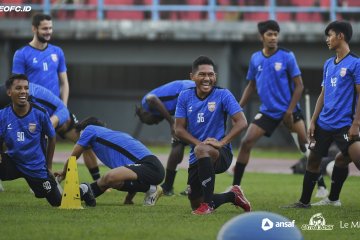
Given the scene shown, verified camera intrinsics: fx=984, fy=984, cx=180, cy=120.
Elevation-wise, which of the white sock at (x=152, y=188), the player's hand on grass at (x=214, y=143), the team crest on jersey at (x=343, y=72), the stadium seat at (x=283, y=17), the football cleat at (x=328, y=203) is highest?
the team crest on jersey at (x=343, y=72)

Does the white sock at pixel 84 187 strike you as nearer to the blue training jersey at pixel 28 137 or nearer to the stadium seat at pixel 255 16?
the blue training jersey at pixel 28 137

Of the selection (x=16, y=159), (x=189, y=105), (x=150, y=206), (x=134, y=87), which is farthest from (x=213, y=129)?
(x=134, y=87)

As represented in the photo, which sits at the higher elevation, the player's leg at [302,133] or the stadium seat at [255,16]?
the stadium seat at [255,16]

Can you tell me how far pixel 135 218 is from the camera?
34.6 ft

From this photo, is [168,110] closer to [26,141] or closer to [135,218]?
[26,141]

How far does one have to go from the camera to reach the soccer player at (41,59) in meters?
14.8

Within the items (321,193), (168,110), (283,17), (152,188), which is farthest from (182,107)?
(283,17)

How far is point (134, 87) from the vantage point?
101 feet

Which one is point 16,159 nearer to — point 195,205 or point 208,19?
point 195,205

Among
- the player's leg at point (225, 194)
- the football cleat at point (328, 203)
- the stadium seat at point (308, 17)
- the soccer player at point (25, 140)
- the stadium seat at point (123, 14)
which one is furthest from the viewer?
the stadium seat at point (123, 14)

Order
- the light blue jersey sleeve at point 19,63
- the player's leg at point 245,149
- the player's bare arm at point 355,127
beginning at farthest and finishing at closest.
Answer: the light blue jersey sleeve at point 19,63 < the player's leg at point 245,149 < the player's bare arm at point 355,127

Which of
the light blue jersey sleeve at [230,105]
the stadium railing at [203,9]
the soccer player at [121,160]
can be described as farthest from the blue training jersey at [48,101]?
the stadium railing at [203,9]

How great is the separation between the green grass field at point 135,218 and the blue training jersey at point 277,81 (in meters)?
1.29

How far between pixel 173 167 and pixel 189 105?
124 inches
